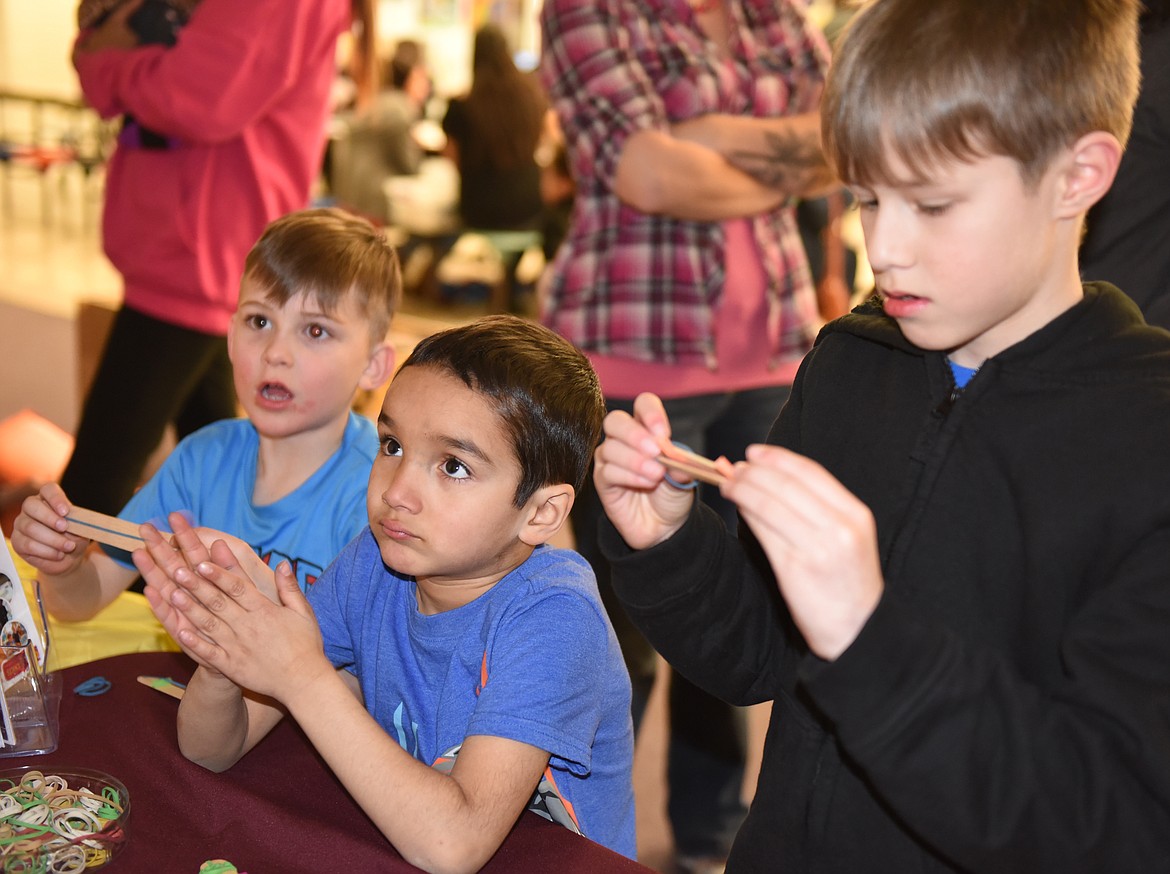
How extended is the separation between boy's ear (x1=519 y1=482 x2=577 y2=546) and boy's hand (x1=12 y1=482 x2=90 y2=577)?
1.53ft

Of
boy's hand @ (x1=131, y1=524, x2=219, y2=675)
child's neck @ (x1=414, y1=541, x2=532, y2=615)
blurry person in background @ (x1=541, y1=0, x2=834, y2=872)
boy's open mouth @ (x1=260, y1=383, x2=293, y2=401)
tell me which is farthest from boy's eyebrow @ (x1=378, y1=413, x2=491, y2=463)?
blurry person in background @ (x1=541, y1=0, x2=834, y2=872)

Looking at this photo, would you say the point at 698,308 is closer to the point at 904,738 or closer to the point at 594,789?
the point at 594,789

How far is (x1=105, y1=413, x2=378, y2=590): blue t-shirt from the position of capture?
150 centimetres

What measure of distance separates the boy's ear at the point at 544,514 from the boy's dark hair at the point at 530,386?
1 centimetres

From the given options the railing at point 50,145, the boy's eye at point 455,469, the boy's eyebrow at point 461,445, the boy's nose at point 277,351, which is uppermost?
the boy's eyebrow at point 461,445

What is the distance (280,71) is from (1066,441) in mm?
1602

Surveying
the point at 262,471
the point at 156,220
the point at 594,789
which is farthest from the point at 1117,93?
the point at 156,220

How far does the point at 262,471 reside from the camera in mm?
1590

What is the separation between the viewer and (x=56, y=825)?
935 millimetres

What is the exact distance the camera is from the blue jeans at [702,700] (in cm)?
184

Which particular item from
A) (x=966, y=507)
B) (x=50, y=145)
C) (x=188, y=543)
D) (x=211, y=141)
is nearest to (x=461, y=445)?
(x=188, y=543)

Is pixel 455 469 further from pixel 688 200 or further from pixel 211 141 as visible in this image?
pixel 211 141

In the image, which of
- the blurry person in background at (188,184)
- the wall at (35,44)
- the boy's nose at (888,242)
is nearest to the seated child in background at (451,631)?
the boy's nose at (888,242)

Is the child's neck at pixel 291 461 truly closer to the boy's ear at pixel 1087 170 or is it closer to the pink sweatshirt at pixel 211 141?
the pink sweatshirt at pixel 211 141
